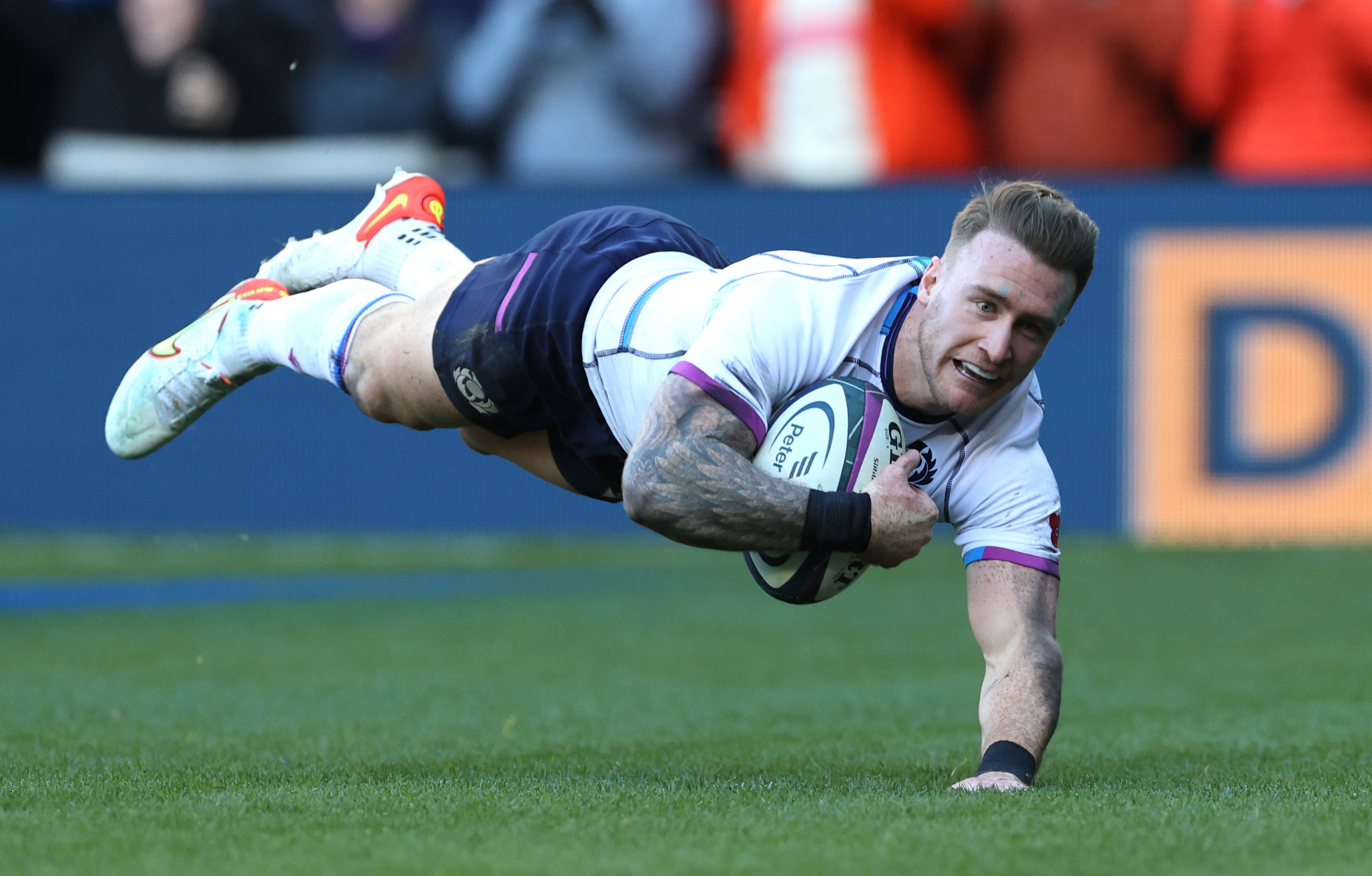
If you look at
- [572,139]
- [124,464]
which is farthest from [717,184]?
[124,464]

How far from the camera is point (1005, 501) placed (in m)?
5.62

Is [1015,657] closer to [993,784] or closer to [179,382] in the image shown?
[993,784]

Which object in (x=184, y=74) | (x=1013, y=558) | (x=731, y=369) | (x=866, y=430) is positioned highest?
(x=184, y=74)

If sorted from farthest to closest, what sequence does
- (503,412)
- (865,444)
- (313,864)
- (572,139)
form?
(572,139) → (503,412) → (865,444) → (313,864)

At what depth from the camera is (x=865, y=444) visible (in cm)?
518

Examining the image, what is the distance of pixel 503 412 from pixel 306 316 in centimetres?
88

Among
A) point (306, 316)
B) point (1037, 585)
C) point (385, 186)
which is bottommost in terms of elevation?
point (1037, 585)

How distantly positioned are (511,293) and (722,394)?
3.93ft

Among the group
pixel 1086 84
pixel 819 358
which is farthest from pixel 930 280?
pixel 1086 84

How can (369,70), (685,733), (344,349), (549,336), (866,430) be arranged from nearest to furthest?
(866,430) < (549,336) < (344,349) < (685,733) < (369,70)

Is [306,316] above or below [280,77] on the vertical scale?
below

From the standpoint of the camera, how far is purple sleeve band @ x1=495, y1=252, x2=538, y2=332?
5.98 metres

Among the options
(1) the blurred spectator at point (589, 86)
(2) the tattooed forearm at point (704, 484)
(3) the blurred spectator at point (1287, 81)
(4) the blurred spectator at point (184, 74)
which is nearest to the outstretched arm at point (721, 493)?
(2) the tattooed forearm at point (704, 484)

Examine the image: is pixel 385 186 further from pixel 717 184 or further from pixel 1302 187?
pixel 1302 187
